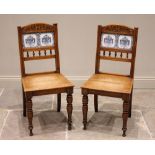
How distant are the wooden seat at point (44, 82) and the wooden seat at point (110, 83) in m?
0.20

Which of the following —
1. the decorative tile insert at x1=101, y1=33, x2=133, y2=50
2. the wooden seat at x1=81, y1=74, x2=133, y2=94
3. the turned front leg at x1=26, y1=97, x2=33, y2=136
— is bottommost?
the turned front leg at x1=26, y1=97, x2=33, y2=136

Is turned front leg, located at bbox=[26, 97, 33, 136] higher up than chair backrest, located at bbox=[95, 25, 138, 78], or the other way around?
chair backrest, located at bbox=[95, 25, 138, 78]

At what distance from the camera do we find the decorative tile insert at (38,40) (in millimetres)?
2711

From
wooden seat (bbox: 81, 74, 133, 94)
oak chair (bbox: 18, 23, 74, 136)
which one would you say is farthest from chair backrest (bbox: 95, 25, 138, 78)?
oak chair (bbox: 18, 23, 74, 136)

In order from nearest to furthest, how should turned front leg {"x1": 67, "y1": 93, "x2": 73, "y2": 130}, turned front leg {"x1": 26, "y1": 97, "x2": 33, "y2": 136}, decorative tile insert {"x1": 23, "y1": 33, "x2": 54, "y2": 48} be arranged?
1. turned front leg {"x1": 26, "y1": 97, "x2": 33, "y2": 136}
2. turned front leg {"x1": 67, "y1": 93, "x2": 73, "y2": 130}
3. decorative tile insert {"x1": 23, "y1": 33, "x2": 54, "y2": 48}

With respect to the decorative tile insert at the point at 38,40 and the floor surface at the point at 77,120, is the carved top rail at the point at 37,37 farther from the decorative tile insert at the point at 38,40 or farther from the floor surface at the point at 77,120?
the floor surface at the point at 77,120

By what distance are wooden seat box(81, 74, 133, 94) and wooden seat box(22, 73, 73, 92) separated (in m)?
0.20

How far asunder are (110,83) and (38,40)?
763 millimetres

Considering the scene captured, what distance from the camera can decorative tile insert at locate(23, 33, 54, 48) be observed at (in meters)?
2.71

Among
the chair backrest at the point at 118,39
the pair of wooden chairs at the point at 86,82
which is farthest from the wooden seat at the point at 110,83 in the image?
the chair backrest at the point at 118,39

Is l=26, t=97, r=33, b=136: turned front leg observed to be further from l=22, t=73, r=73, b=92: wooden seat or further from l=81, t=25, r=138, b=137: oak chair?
l=81, t=25, r=138, b=137: oak chair

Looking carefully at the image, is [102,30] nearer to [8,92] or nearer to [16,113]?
[16,113]

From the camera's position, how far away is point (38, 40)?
9.02 ft
